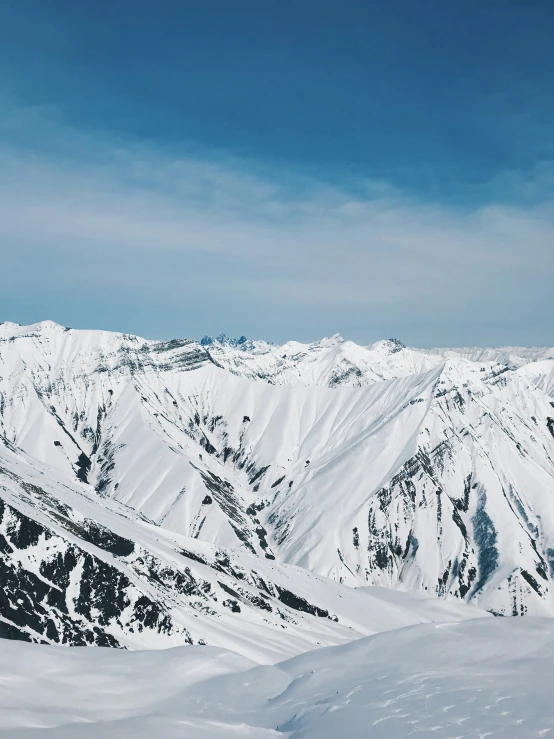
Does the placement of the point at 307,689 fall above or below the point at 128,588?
above

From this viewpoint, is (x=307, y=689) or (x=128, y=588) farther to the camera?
(x=128, y=588)

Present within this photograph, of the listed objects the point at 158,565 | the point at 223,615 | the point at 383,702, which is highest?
the point at 383,702

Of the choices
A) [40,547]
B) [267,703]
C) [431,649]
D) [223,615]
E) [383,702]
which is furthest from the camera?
[223,615]

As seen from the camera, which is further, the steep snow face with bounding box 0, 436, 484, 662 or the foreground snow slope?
the steep snow face with bounding box 0, 436, 484, 662

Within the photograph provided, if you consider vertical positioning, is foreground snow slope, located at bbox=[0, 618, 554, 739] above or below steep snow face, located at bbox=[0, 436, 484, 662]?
above

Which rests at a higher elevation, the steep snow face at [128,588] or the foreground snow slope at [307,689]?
the foreground snow slope at [307,689]

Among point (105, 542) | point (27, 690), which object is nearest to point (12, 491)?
point (105, 542)

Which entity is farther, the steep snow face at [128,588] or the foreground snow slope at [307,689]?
the steep snow face at [128,588]

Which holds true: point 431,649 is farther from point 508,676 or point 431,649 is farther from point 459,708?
point 459,708
